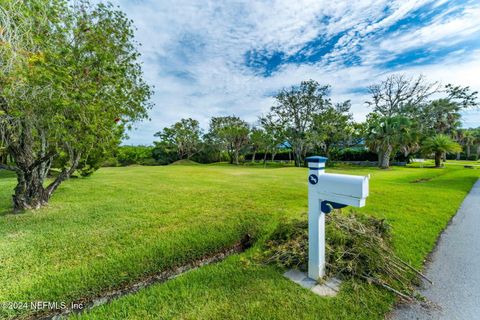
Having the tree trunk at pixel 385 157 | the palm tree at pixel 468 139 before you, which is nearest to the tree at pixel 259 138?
the tree trunk at pixel 385 157

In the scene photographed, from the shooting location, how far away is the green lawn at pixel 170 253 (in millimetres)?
1919

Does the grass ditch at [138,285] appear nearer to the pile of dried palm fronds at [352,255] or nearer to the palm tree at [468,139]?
Answer: the pile of dried palm fronds at [352,255]

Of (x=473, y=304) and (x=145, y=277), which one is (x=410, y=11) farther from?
(x=145, y=277)

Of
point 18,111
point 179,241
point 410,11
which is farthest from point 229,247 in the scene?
point 410,11

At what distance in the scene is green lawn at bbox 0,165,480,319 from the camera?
192 centimetres

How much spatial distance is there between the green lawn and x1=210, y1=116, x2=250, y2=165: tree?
73.3 feet

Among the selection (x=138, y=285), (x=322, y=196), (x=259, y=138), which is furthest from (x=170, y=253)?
(x=259, y=138)

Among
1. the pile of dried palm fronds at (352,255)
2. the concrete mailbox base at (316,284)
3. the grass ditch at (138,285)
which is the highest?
the pile of dried palm fronds at (352,255)

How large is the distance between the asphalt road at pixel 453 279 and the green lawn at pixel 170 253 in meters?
0.18

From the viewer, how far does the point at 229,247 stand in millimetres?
3363

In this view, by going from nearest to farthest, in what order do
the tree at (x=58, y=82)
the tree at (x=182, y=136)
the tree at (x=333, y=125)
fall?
the tree at (x=58, y=82), the tree at (x=333, y=125), the tree at (x=182, y=136)

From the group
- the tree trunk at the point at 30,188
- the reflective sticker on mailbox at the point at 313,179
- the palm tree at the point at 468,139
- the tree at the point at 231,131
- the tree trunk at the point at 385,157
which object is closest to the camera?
the reflective sticker on mailbox at the point at 313,179

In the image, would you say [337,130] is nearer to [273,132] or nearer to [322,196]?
[273,132]

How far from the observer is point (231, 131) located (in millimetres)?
27297
